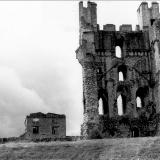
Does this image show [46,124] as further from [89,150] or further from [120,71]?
[89,150]

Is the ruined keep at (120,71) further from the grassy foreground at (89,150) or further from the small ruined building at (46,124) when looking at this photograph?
the small ruined building at (46,124)

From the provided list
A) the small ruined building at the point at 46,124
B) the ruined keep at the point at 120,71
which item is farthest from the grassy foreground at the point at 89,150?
the small ruined building at the point at 46,124

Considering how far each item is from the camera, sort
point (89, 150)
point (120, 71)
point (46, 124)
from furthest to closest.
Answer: point (46, 124), point (120, 71), point (89, 150)

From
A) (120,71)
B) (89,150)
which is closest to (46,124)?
(120,71)

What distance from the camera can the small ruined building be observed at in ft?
171

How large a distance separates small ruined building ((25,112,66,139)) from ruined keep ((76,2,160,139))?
43.6 feet

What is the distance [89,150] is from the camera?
28.3m

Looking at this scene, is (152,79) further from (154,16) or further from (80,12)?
Answer: (80,12)

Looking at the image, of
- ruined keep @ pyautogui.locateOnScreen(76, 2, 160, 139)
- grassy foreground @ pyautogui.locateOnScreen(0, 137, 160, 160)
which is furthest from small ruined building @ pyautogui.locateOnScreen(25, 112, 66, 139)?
grassy foreground @ pyautogui.locateOnScreen(0, 137, 160, 160)

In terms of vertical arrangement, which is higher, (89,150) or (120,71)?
(120,71)

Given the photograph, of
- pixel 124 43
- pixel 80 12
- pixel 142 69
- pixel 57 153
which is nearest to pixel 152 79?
pixel 142 69

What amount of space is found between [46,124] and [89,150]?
80.9ft

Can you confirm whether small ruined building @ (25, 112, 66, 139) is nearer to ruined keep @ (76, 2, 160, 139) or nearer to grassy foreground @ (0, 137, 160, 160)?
ruined keep @ (76, 2, 160, 139)

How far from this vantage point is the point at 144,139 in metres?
29.4
